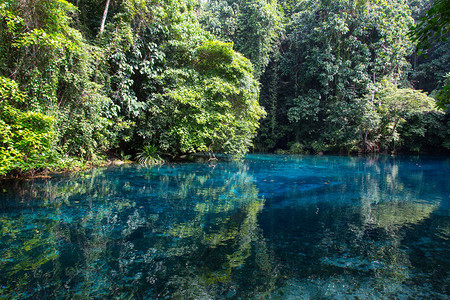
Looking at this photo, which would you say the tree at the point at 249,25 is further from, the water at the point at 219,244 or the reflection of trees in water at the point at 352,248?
the reflection of trees in water at the point at 352,248

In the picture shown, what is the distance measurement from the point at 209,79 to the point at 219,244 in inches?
446

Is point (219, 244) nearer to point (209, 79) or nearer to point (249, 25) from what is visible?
point (209, 79)

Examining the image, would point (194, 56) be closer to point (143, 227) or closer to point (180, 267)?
point (143, 227)

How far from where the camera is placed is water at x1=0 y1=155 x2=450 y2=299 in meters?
2.57

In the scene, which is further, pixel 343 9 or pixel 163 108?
pixel 343 9

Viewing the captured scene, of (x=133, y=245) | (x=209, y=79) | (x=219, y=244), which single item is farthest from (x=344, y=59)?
(x=133, y=245)

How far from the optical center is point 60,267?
2887mm

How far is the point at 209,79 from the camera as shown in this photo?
13.7m

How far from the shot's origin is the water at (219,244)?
2.57 metres

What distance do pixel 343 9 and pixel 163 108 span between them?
61.9ft

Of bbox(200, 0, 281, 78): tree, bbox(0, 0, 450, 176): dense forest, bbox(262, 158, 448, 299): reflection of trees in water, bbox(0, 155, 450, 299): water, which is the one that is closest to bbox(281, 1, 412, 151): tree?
bbox(0, 0, 450, 176): dense forest

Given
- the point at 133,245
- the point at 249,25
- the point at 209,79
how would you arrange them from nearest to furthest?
the point at 133,245, the point at 209,79, the point at 249,25

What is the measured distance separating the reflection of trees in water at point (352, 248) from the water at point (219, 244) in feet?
0.05

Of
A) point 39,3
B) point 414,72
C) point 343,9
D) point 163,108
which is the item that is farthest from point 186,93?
point 414,72
